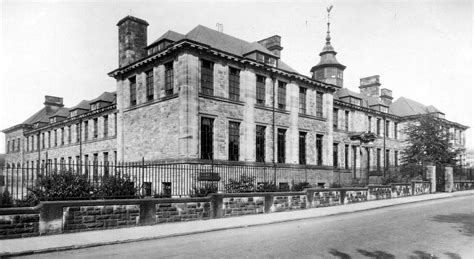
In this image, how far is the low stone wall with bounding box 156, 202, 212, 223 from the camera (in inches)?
447

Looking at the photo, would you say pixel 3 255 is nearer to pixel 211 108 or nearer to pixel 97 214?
pixel 97 214

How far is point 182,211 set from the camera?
11820 mm

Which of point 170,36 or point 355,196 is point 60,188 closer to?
point 170,36

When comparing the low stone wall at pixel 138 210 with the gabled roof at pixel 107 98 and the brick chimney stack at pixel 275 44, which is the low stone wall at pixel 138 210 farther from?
the gabled roof at pixel 107 98

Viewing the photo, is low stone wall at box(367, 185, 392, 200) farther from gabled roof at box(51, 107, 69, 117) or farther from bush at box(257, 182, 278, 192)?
gabled roof at box(51, 107, 69, 117)

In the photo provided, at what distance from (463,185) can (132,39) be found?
3140 centimetres

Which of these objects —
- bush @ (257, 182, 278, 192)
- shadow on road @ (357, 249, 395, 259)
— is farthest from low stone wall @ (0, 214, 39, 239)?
bush @ (257, 182, 278, 192)

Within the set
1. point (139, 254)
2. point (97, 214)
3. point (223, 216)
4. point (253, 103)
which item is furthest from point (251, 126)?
point (139, 254)

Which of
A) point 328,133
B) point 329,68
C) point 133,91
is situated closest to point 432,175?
point 328,133

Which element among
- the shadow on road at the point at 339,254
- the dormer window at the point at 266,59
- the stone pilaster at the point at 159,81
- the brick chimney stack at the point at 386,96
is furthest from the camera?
the brick chimney stack at the point at 386,96

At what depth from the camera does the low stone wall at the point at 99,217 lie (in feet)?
31.5

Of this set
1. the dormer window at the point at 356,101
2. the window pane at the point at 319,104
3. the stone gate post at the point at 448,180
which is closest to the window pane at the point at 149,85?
the window pane at the point at 319,104

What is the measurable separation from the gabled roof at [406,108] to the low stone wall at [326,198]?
107ft

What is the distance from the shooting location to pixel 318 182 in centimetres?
2750
